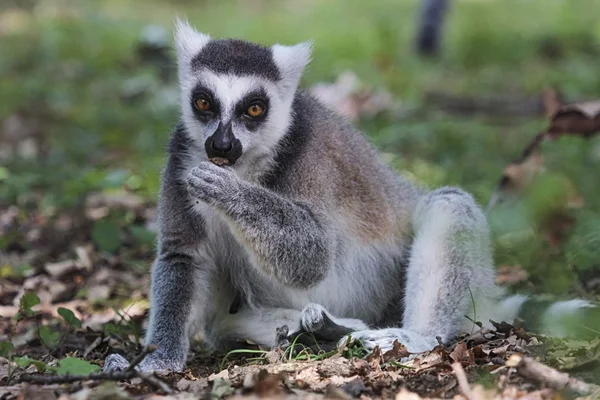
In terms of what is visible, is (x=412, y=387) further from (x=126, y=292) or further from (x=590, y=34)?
(x=590, y=34)

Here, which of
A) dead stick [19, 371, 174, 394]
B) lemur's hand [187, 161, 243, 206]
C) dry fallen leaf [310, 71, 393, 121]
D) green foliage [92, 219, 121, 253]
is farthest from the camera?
dry fallen leaf [310, 71, 393, 121]

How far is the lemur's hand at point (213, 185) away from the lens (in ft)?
14.3

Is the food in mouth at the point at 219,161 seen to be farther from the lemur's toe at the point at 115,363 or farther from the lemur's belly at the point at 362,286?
the lemur's toe at the point at 115,363

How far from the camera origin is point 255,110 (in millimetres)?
4590

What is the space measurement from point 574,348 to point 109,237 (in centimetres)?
409

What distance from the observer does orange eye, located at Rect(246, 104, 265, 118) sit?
180 inches

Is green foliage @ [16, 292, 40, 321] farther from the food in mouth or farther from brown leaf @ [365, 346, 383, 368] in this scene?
brown leaf @ [365, 346, 383, 368]

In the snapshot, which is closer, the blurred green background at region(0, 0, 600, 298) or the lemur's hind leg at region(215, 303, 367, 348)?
the lemur's hind leg at region(215, 303, 367, 348)

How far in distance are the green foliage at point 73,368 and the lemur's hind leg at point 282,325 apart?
1215mm

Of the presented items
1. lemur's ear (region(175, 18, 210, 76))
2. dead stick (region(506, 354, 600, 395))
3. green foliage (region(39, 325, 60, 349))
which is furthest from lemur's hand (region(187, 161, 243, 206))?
dead stick (region(506, 354, 600, 395))

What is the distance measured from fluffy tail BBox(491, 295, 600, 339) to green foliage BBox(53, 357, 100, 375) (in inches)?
82.6

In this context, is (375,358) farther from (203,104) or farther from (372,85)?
(372,85)

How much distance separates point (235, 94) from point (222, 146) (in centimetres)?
35

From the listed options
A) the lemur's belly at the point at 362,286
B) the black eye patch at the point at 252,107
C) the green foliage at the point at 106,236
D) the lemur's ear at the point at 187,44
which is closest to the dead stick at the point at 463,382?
the lemur's belly at the point at 362,286
